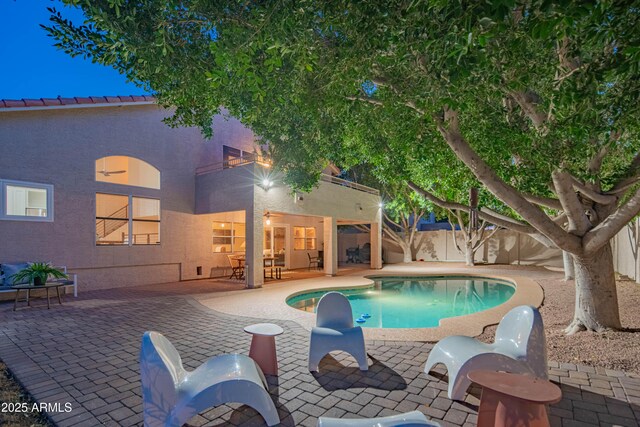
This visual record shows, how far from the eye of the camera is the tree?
11.0 feet

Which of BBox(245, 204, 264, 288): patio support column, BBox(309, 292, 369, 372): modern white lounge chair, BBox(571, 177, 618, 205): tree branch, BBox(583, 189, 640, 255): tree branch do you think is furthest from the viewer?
BBox(245, 204, 264, 288): patio support column

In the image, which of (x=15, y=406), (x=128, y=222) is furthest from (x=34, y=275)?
(x=15, y=406)

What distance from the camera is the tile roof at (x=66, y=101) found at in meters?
9.11

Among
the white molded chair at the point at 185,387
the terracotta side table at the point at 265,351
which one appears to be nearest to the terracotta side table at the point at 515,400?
the white molded chair at the point at 185,387

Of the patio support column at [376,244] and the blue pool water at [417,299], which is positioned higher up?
the patio support column at [376,244]

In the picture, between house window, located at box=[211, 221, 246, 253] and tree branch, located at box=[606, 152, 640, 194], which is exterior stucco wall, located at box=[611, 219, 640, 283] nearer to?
tree branch, located at box=[606, 152, 640, 194]

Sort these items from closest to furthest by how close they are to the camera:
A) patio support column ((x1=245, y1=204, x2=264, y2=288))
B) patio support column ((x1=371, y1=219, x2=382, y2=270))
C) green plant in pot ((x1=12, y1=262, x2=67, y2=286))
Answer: green plant in pot ((x1=12, y1=262, x2=67, y2=286)) < patio support column ((x1=245, y1=204, x2=264, y2=288)) < patio support column ((x1=371, y1=219, x2=382, y2=270))

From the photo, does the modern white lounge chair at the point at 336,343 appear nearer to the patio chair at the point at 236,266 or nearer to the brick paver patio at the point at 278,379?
the brick paver patio at the point at 278,379

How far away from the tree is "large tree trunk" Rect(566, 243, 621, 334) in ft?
0.06

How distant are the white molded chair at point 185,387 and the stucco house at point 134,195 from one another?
317 inches

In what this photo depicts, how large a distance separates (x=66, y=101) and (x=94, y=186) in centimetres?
251

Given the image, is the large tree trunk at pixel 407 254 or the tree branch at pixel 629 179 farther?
the large tree trunk at pixel 407 254

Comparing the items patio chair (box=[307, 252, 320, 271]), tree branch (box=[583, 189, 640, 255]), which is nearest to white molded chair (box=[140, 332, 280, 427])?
tree branch (box=[583, 189, 640, 255])

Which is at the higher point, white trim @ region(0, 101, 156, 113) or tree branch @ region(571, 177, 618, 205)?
white trim @ region(0, 101, 156, 113)
